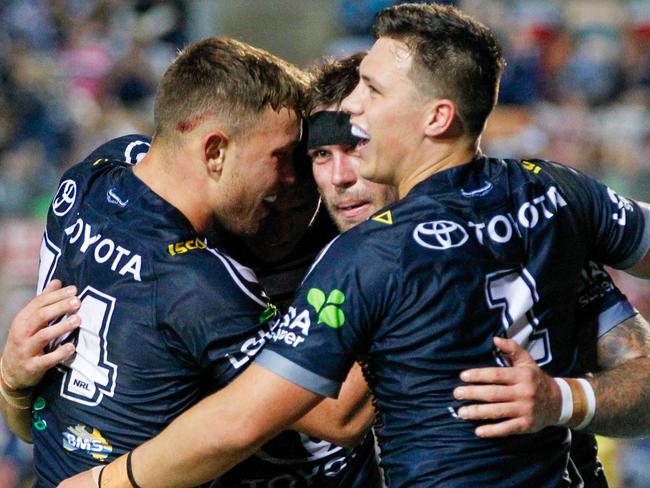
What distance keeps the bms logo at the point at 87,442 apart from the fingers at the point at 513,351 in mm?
1246

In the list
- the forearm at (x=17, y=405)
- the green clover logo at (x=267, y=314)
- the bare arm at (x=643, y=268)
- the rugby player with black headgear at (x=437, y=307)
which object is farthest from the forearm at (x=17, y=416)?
the bare arm at (x=643, y=268)

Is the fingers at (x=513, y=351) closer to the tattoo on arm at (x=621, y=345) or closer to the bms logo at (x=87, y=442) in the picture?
the tattoo on arm at (x=621, y=345)

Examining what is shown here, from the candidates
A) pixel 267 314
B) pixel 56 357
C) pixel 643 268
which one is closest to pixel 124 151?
pixel 56 357

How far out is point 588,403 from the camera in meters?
3.32

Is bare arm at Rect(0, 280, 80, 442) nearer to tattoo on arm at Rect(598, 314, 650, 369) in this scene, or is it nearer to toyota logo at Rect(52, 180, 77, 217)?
toyota logo at Rect(52, 180, 77, 217)

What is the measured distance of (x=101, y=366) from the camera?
353 centimetres

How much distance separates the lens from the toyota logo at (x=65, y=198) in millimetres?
3871

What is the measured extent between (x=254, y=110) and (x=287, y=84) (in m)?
0.20

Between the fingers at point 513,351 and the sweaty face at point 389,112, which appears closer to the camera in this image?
the fingers at point 513,351

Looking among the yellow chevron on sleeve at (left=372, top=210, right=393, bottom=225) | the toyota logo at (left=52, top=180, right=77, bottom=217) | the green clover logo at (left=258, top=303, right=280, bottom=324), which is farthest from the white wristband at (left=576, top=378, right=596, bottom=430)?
the toyota logo at (left=52, top=180, right=77, bottom=217)

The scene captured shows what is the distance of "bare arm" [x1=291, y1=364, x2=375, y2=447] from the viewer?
11.3 ft

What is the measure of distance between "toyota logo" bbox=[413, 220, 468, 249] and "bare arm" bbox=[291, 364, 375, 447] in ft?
1.74

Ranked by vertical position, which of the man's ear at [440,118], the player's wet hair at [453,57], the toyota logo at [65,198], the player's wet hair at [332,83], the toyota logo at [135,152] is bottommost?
the toyota logo at [65,198]

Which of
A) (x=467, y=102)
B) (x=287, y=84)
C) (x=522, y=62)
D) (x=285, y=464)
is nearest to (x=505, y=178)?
(x=467, y=102)
